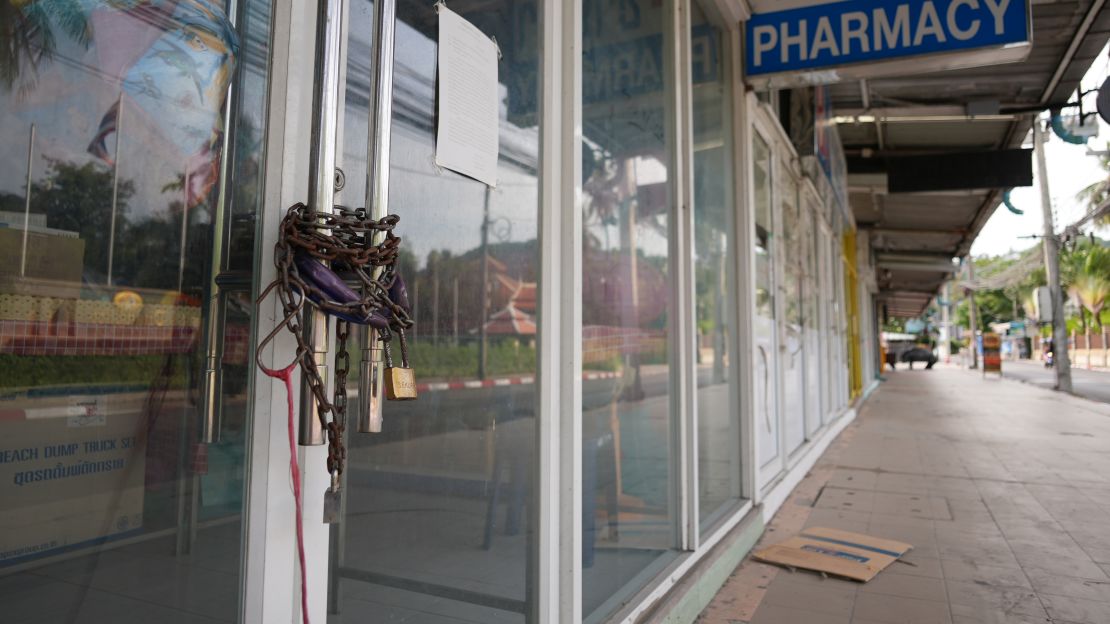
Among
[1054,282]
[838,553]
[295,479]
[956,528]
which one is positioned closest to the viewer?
[295,479]

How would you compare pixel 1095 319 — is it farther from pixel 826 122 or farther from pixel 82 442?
pixel 82 442

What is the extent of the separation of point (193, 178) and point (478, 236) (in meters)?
0.69

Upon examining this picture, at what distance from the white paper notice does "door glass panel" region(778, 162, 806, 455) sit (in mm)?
3493

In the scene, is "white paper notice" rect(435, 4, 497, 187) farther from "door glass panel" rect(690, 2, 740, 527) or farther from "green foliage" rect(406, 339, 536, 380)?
"door glass panel" rect(690, 2, 740, 527)

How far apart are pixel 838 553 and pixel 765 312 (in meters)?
1.49

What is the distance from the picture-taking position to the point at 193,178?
3.02ft

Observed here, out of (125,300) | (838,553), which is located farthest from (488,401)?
(838,553)

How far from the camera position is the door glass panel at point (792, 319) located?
4688 millimetres

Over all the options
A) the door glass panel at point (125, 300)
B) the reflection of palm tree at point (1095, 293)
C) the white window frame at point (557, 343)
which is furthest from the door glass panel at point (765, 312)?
the reflection of palm tree at point (1095, 293)

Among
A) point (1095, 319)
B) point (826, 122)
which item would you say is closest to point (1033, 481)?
point (826, 122)

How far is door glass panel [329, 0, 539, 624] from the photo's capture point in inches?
46.6

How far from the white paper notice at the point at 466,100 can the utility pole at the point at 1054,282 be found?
14867mm

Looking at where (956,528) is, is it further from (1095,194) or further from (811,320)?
(1095,194)

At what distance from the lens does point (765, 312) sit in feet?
13.5
